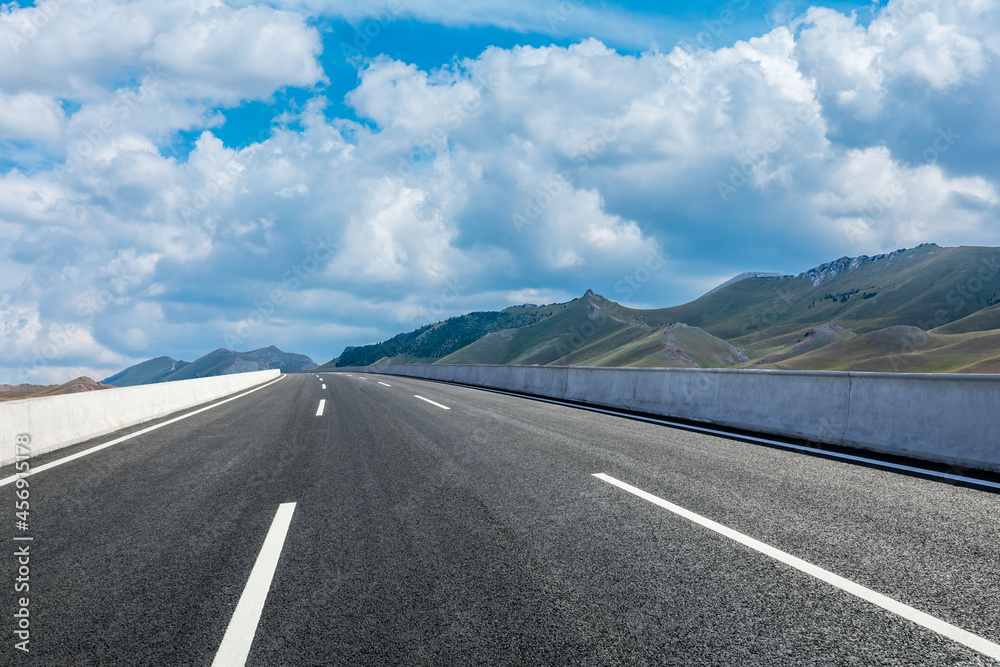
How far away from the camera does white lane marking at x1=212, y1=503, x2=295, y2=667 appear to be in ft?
8.61

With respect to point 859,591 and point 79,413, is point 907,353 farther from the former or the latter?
point 79,413

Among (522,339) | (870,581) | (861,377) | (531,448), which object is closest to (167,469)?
(531,448)

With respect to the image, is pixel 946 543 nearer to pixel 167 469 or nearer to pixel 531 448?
pixel 531 448

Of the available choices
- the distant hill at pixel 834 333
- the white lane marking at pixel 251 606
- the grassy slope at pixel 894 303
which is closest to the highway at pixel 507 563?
the white lane marking at pixel 251 606

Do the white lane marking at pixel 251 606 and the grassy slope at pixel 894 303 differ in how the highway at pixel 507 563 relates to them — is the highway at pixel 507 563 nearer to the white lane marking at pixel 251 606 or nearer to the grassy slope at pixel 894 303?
the white lane marking at pixel 251 606

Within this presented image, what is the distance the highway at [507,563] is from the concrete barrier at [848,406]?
113 cm

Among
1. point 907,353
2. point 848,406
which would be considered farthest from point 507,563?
point 907,353

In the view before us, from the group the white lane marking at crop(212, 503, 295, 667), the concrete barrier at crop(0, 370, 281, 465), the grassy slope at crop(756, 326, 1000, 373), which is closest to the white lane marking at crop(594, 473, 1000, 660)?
the white lane marking at crop(212, 503, 295, 667)

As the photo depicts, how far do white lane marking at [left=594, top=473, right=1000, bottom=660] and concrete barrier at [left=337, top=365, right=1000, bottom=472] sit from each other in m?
4.04

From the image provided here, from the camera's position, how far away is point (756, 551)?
148 inches

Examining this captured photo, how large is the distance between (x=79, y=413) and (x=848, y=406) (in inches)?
475

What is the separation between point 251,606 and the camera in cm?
310

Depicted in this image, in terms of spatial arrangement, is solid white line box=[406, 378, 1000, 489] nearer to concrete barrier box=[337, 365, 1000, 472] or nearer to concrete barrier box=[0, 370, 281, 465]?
concrete barrier box=[337, 365, 1000, 472]

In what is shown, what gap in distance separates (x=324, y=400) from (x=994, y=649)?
52.4 ft
